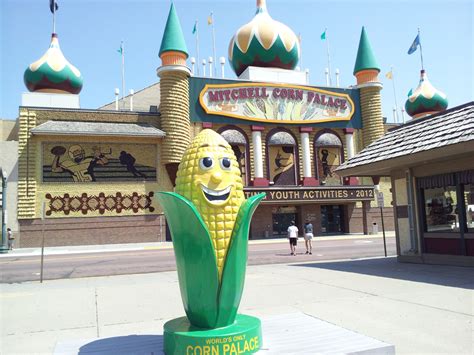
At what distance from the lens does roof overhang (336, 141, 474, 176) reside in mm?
11141

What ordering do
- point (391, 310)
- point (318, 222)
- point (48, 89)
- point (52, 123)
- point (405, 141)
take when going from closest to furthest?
point (391, 310)
point (405, 141)
point (52, 123)
point (48, 89)
point (318, 222)

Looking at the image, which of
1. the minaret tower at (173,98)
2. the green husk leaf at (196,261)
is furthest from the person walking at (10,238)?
the green husk leaf at (196,261)

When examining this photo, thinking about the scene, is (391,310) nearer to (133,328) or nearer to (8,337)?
(133,328)

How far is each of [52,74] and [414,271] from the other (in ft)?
98.3

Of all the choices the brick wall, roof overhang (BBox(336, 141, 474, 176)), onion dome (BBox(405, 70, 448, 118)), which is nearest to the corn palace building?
the brick wall

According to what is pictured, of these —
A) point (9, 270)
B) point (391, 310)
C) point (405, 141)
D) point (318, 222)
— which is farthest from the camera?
point (318, 222)

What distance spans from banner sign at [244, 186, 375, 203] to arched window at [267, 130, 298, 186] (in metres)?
2.17

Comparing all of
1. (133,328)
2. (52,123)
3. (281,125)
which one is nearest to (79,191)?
(52,123)

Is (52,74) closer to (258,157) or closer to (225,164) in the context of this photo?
(258,157)

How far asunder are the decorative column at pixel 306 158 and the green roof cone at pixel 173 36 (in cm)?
1200

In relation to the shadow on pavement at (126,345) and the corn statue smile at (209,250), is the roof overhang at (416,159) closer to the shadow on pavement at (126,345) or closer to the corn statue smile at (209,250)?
the corn statue smile at (209,250)

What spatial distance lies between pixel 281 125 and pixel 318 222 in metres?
8.77

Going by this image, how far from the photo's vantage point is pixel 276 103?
A: 119 ft

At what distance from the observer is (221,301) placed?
5055 millimetres
